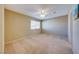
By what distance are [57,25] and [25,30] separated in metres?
3.52

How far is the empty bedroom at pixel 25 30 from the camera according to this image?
11.6 feet

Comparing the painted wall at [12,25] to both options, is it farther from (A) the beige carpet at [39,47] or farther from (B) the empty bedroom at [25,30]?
(A) the beige carpet at [39,47]

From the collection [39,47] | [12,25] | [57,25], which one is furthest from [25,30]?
[57,25]

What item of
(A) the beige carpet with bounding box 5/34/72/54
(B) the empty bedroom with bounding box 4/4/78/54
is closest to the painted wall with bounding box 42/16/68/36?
(B) the empty bedroom with bounding box 4/4/78/54

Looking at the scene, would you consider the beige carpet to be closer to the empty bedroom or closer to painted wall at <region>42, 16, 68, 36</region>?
the empty bedroom

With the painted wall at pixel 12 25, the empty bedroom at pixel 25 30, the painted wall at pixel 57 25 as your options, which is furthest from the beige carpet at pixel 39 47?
the painted wall at pixel 57 25

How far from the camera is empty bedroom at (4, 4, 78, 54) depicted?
3534 mm

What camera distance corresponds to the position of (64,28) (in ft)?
27.9

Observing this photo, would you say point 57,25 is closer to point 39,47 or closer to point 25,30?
point 25,30

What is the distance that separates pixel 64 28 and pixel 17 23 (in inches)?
178

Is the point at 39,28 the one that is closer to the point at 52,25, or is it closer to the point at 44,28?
the point at 44,28
